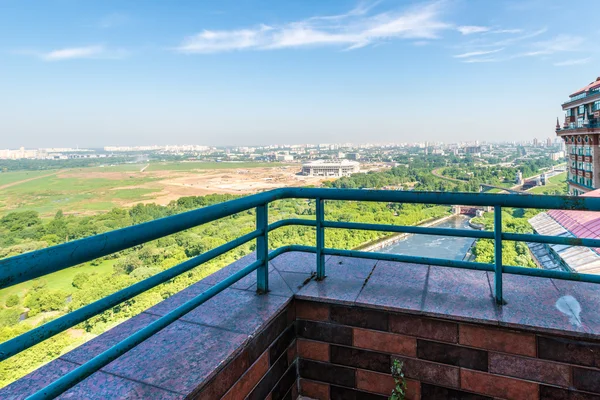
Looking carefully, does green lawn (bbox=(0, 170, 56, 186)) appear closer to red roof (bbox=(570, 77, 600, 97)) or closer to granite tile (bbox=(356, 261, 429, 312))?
granite tile (bbox=(356, 261, 429, 312))

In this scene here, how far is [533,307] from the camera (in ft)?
4.84

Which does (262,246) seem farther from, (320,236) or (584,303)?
(584,303)

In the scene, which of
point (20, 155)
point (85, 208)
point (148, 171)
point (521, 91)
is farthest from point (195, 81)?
point (521, 91)

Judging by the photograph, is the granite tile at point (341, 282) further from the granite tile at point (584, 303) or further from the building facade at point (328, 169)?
the building facade at point (328, 169)

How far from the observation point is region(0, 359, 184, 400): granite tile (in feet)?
3.32

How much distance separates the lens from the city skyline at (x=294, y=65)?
126 ft

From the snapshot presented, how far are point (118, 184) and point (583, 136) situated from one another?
131 ft

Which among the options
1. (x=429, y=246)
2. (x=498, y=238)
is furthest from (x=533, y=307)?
(x=429, y=246)

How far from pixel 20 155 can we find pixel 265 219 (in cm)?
3463

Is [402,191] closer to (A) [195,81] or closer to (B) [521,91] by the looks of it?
(B) [521,91]

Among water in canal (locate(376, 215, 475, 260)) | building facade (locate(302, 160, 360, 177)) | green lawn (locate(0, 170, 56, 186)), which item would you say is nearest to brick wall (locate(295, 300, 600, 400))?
building facade (locate(302, 160, 360, 177))

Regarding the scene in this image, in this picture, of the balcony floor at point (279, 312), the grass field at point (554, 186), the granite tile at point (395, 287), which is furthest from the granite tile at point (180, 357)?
the grass field at point (554, 186)

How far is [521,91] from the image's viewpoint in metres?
43.7

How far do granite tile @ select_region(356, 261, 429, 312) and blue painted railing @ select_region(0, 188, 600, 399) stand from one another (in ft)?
0.47
